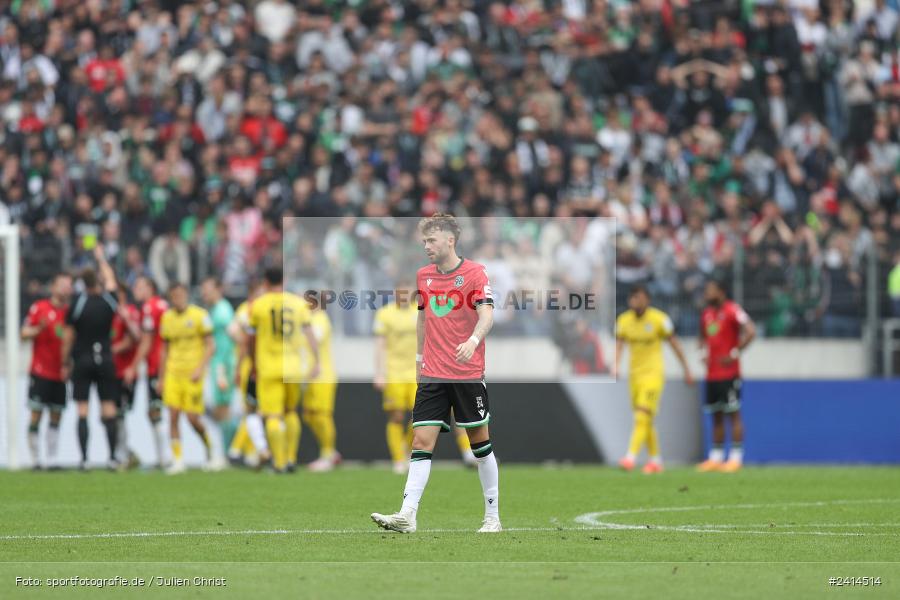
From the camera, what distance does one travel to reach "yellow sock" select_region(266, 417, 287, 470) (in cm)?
2006

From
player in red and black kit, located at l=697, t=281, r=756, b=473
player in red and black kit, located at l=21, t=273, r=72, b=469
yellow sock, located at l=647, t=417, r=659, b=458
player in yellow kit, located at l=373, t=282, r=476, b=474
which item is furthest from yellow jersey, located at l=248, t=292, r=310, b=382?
player in red and black kit, located at l=697, t=281, r=756, b=473

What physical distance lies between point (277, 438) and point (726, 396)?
568cm

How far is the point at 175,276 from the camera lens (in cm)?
2288

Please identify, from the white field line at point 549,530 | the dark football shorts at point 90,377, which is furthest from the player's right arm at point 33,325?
the white field line at point 549,530

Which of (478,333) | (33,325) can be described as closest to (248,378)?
(33,325)

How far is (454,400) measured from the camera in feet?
38.5

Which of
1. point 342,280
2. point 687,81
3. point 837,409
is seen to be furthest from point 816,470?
point 687,81

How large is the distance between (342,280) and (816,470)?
6615mm

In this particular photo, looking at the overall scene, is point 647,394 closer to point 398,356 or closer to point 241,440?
point 398,356

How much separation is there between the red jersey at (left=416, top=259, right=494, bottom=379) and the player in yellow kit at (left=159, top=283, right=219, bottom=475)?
30.6ft

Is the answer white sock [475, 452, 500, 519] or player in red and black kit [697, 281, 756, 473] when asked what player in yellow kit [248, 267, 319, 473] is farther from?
white sock [475, 452, 500, 519]

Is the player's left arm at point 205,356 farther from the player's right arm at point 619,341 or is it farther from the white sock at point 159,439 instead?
the player's right arm at point 619,341

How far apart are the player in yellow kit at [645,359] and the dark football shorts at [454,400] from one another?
30.9 ft

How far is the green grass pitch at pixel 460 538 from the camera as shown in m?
9.00
